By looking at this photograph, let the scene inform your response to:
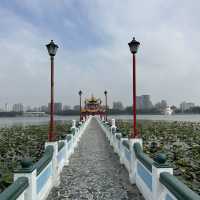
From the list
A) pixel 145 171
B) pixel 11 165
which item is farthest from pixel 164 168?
pixel 11 165

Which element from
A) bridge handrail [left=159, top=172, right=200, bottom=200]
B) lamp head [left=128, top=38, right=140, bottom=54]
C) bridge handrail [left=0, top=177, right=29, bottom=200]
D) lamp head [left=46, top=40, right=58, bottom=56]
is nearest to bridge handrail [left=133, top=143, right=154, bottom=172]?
bridge handrail [left=159, top=172, right=200, bottom=200]

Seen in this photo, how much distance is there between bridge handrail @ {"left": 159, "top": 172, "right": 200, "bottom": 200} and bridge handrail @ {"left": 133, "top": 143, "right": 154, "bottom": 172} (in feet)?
3.13

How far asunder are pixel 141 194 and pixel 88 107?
5814cm

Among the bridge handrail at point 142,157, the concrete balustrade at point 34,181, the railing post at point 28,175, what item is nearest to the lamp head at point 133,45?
the bridge handrail at point 142,157

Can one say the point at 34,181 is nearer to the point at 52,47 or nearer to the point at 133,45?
the point at 52,47

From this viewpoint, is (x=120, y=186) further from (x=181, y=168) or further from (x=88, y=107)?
(x=88, y=107)

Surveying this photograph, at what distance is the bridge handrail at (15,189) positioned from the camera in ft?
12.3

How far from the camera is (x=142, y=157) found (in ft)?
23.0

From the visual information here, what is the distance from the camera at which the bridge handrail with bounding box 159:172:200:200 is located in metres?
3.70

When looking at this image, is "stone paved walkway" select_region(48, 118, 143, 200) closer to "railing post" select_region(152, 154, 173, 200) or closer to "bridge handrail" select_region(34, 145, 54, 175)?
"bridge handrail" select_region(34, 145, 54, 175)

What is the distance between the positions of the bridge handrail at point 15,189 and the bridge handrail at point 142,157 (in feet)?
9.51

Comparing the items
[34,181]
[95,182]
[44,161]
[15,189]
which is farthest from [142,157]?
[15,189]

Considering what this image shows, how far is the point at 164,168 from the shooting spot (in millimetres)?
5219

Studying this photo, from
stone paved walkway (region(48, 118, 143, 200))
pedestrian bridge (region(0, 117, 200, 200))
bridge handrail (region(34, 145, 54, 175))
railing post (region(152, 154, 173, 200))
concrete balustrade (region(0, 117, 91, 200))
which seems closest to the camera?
concrete balustrade (region(0, 117, 91, 200))
